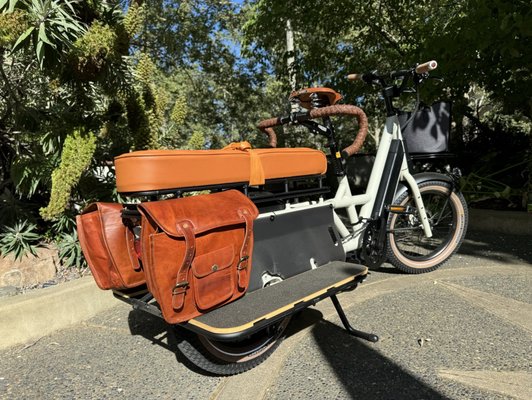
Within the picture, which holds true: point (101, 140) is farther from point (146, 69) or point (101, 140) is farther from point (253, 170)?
point (253, 170)

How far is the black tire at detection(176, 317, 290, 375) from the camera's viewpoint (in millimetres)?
2158

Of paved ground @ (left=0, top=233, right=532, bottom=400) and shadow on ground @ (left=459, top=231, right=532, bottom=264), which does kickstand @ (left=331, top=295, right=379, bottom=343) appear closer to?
paved ground @ (left=0, top=233, right=532, bottom=400)

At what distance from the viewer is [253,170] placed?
2225mm

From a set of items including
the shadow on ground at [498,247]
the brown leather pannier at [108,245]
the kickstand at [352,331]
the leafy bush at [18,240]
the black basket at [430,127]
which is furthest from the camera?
the shadow on ground at [498,247]

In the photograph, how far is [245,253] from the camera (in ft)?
6.57

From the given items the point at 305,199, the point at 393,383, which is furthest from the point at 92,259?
the point at 393,383

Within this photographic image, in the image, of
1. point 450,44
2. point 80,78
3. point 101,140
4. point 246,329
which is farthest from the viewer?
point 450,44

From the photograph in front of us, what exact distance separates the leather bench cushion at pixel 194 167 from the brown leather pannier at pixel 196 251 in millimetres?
104

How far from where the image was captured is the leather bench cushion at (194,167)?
6.00ft

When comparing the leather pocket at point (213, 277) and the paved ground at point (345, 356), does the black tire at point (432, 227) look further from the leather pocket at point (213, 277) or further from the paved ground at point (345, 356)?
the leather pocket at point (213, 277)

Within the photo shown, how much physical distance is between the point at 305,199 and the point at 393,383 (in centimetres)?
120

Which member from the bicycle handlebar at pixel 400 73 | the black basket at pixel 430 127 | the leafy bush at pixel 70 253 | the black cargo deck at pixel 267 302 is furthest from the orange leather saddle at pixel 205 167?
the leafy bush at pixel 70 253

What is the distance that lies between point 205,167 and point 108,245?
2.08ft

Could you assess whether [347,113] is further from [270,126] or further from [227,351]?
[227,351]
